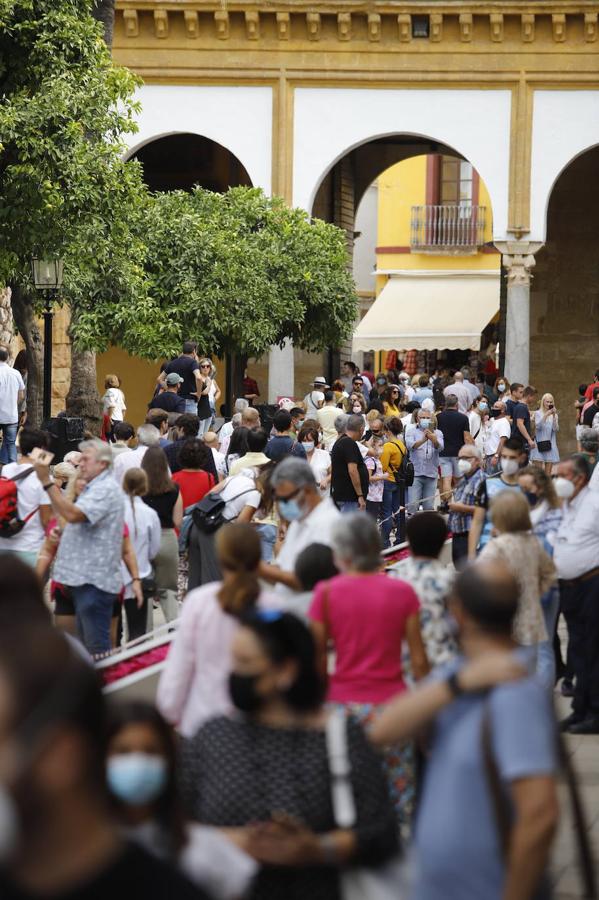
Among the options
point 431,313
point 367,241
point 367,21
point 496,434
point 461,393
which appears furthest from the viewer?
point 367,241

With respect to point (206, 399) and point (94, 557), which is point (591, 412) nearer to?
point (206, 399)

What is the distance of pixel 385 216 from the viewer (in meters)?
47.1

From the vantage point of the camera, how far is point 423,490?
17984 millimetres

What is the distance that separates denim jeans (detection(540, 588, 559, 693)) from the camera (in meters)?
8.56

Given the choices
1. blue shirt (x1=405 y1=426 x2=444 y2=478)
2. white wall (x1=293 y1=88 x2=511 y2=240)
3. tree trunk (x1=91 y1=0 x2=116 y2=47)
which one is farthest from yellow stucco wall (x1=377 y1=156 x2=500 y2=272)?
blue shirt (x1=405 y1=426 x2=444 y2=478)

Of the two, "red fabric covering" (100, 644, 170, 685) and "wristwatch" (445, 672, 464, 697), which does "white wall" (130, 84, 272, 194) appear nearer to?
"red fabric covering" (100, 644, 170, 685)

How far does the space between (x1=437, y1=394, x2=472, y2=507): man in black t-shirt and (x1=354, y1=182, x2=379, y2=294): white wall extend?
2981cm

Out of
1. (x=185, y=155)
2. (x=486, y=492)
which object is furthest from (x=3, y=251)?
(x=185, y=155)

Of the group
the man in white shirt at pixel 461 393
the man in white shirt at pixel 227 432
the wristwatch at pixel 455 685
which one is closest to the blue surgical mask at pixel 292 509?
the wristwatch at pixel 455 685

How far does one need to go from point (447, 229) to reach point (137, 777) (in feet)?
141

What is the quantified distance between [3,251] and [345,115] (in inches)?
625

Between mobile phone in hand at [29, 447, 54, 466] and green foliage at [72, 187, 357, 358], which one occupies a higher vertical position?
green foliage at [72, 187, 357, 358]

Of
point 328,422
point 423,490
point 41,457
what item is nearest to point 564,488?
point 41,457

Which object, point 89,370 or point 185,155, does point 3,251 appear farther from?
point 185,155
